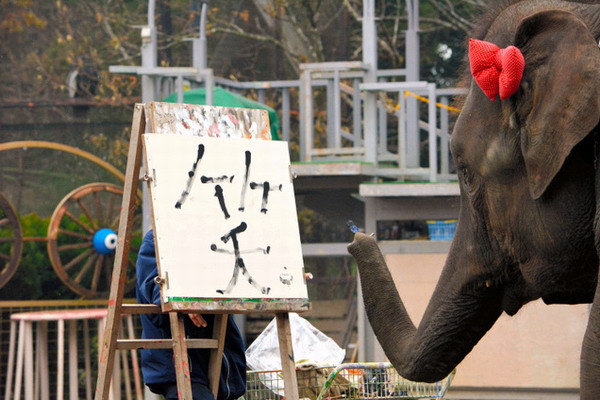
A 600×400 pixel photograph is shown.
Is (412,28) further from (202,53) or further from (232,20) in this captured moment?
(232,20)

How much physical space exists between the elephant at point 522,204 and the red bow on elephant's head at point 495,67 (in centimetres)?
4

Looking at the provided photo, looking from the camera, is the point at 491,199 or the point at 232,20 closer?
the point at 491,199

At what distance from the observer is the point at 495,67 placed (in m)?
3.78

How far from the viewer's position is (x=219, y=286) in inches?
229

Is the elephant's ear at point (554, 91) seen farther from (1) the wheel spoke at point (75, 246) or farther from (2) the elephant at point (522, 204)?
(1) the wheel spoke at point (75, 246)

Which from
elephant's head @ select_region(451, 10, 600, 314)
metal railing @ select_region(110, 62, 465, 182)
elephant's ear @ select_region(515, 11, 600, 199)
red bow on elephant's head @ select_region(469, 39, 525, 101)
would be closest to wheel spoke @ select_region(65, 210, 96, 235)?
metal railing @ select_region(110, 62, 465, 182)

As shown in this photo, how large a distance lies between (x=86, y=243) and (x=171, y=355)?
6.82 m

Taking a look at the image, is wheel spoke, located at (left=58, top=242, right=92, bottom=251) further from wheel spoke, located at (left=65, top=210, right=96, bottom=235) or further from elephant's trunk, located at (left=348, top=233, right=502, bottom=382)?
elephant's trunk, located at (left=348, top=233, right=502, bottom=382)

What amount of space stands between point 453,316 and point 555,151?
2.98ft

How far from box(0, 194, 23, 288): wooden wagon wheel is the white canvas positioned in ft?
20.5

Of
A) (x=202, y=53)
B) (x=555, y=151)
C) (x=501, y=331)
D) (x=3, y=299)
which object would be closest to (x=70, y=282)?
(x=3, y=299)

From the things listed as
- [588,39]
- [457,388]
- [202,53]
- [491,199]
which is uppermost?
[202,53]

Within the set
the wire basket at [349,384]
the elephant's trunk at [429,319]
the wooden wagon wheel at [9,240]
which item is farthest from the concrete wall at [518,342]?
the elephant's trunk at [429,319]

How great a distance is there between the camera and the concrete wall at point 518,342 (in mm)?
10516
